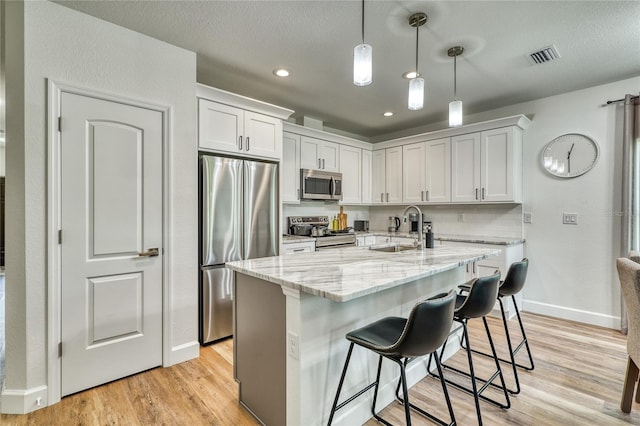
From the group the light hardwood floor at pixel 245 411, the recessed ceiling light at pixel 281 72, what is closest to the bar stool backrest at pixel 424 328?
the light hardwood floor at pixel 245 411

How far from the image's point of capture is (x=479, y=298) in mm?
1811

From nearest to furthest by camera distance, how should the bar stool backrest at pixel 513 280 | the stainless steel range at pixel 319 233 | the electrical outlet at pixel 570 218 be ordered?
the bar stool backrest at pixel 513 280 → the electrical outlet at pixel 570 218 → the stainless steel range at pixel 319 233

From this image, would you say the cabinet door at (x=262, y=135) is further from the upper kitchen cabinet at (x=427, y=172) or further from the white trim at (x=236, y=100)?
the upper kitchen cabinet at (x=427, y=172)

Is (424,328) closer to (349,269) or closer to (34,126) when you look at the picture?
(349,269)

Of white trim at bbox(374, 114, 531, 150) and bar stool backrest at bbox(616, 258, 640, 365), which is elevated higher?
white trim at bbox(374, 114, 531, 150)

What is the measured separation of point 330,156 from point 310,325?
3355 millimetres

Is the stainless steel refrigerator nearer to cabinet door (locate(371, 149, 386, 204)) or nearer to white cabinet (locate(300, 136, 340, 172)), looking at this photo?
white cabinet (locate(300, 136, 340, 172))

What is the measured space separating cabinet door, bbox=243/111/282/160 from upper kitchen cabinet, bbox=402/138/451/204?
7.31 feet

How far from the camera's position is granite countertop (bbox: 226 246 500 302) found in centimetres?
141

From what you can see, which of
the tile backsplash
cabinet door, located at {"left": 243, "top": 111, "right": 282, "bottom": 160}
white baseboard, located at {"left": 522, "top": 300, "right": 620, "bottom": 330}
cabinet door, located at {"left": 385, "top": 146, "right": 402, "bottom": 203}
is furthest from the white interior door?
white baseboard, located at {"left": 522, "top": 300, "right": 620, "bottom": 330}

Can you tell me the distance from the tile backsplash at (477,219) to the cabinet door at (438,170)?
357 mm

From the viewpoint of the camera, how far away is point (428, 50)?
2.65 metres

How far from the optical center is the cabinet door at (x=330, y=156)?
4504 millimetres

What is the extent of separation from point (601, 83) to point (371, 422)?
4135 mm
